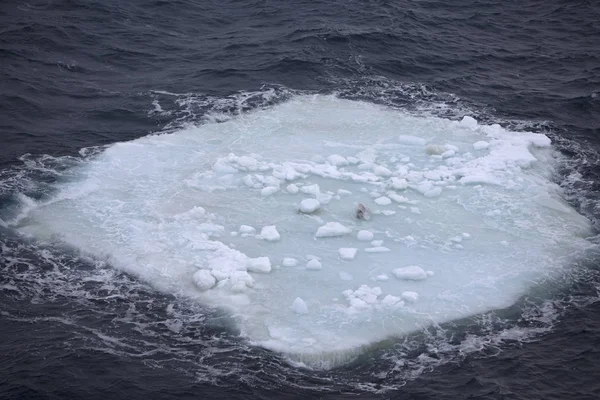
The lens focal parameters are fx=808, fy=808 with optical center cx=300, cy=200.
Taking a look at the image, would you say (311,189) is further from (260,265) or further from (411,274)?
(411,274)

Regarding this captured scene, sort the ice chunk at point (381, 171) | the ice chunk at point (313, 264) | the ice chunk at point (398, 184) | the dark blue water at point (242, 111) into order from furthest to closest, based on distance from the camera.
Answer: the ice chunk at point (381, 171) < the ice chunk at point (398, 184) < the ice chunk at point (313, 264) < the dark blue water at point (242, 111)

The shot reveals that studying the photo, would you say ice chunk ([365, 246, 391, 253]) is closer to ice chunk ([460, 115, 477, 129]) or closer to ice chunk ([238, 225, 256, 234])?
ice chunk ([238, 225, 256, 234])

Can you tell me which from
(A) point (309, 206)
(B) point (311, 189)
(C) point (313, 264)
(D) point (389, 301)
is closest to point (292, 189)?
(B) point (311, 189)

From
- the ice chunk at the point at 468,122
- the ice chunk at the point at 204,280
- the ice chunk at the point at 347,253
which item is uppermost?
the ice chunk at the point at 468,122

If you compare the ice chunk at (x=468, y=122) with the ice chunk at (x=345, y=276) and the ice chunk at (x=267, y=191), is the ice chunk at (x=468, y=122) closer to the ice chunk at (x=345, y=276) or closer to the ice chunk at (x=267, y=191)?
the ice chunk at (x=267, y=191)

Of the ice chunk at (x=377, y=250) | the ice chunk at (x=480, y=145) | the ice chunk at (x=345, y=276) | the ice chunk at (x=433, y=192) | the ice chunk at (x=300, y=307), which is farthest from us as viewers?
the ice chunk at (x=480, y=145)

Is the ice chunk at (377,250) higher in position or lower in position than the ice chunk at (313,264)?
higher

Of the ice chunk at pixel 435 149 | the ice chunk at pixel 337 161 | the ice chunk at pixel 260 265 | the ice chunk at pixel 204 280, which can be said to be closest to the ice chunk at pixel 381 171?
the ice chunk at pixel 337 161
